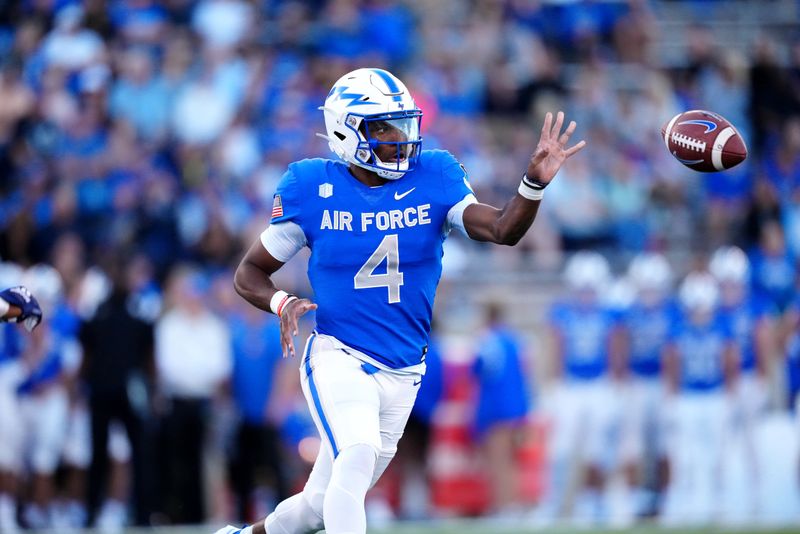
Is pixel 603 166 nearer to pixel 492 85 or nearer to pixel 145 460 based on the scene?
pixel 492 85

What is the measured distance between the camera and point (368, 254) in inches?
230

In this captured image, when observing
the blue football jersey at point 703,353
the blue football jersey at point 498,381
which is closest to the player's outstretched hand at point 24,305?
the blue football jersey at point 498,381

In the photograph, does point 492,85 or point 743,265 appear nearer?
point 743,265

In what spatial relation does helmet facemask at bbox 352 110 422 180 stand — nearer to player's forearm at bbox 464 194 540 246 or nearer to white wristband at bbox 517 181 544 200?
player's forearm at bbox 464 194 540 246

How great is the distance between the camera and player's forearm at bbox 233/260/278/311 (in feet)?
19.7

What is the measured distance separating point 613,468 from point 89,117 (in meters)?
5.77

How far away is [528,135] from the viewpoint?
13578mm

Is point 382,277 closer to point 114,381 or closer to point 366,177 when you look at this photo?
point 366,177

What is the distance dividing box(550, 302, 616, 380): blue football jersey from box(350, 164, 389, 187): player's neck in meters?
5.73

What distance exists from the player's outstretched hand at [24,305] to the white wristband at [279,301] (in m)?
1.00

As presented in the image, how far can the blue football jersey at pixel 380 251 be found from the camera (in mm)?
5840

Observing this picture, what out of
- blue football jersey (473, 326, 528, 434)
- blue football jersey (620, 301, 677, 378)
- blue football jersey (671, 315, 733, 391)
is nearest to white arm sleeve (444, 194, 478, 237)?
blue football jersey (473, 326, 528, 434)

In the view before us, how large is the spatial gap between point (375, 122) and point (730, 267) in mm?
6135

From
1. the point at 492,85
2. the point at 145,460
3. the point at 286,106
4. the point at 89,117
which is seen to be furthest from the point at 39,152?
the point at 492,85
